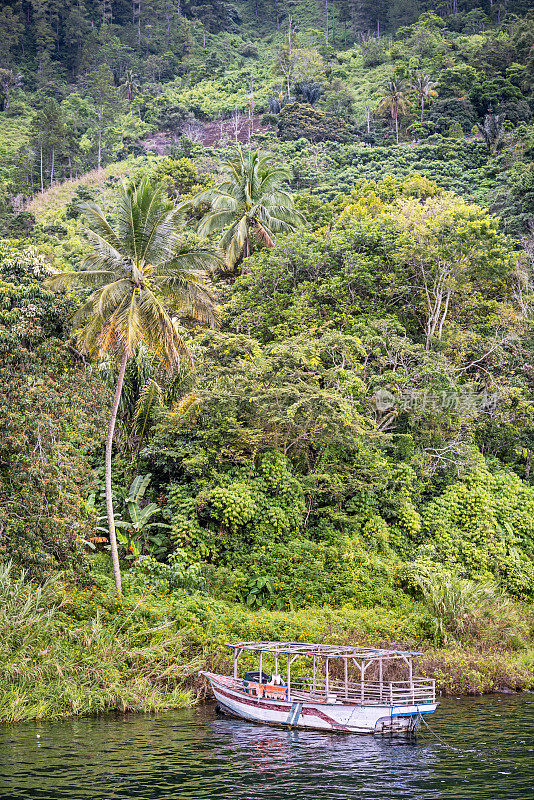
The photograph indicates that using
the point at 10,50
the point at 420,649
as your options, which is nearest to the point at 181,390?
the point at 420,649

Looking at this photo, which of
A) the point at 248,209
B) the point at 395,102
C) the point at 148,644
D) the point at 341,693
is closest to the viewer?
the point at 341,693

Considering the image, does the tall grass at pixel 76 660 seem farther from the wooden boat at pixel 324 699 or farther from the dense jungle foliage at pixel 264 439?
the wooden boat at pixel 324 699

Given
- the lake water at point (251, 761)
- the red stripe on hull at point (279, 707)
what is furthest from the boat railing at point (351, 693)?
the lake water at point (251, 761)

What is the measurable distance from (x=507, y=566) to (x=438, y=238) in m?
13.8

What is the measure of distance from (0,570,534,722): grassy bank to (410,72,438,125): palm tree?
70851 millimetres

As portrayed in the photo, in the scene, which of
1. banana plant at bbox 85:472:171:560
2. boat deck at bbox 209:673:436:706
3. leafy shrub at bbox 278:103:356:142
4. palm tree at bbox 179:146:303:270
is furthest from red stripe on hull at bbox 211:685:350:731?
leafy shrub at bbox 278:103:356:142

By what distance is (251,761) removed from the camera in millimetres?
13891

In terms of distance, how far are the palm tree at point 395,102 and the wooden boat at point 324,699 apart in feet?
236

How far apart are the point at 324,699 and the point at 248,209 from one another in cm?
2590

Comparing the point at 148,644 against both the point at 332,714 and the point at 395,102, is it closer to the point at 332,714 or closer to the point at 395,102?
the point at 332,714

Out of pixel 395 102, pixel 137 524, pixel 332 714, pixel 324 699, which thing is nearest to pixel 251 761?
pixel 332 714

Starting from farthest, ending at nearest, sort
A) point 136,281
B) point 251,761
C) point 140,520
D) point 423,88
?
point 423,88
point 140,520
point 136,281
point 251,761

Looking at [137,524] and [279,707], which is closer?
[279,707]

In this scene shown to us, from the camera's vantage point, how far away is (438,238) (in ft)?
100
